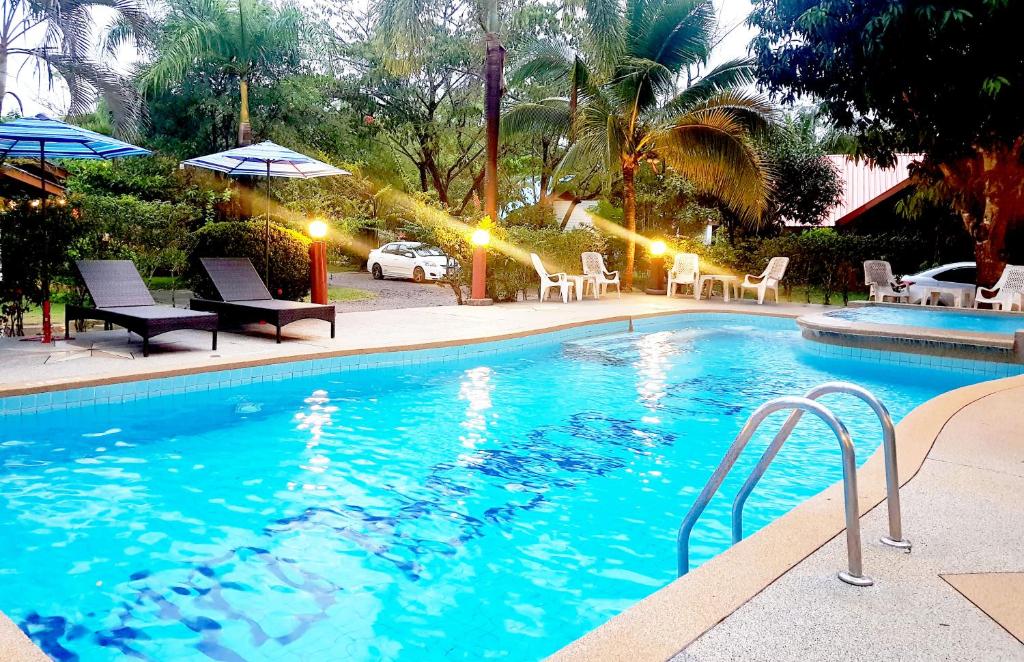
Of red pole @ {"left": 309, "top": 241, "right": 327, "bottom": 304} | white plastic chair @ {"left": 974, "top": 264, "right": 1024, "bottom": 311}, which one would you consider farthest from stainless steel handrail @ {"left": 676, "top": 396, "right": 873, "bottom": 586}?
white plastic chair @ {"left": 974, "top": 264, "right": 1024, "bottom": 311}

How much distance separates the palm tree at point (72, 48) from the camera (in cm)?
1541

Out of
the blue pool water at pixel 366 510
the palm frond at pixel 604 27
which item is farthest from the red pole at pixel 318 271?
the palm frond at pixel 604 27

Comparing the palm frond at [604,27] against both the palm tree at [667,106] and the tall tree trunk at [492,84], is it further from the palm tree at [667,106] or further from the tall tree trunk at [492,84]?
the tall tree trunk at [492,84]

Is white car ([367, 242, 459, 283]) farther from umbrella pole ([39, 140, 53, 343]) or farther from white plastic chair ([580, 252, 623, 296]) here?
umbrella pole ([39, 140, 53, 343])

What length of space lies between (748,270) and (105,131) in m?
18.0

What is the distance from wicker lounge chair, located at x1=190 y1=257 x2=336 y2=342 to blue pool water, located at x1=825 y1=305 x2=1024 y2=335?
8972mm

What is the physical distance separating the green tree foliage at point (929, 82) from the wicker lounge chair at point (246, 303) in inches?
388

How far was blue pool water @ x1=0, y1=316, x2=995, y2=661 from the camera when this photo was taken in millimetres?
3436

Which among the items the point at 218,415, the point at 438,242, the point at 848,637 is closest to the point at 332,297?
the point at 438,242

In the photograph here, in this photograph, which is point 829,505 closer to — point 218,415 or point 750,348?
point 218,415

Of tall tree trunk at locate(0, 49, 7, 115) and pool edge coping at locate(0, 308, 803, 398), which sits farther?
tall tree trunk at locate(0, 49, 7, 115)

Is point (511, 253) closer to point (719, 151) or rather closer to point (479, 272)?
point (479, 272)

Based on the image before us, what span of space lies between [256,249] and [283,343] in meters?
3.68

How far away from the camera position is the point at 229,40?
17844mm
